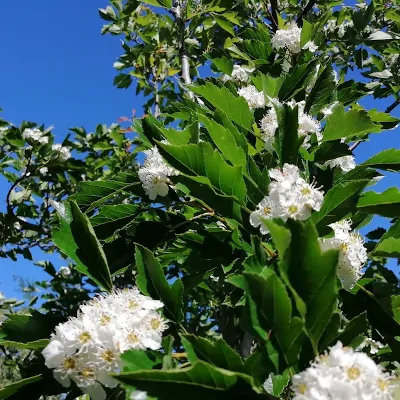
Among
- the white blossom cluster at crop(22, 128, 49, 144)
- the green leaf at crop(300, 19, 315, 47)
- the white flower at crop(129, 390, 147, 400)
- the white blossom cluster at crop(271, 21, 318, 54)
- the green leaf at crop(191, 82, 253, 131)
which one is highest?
the white blossom cluster at crop(22, 128, 49, 144)

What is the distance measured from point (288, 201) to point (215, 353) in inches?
→ 16.3

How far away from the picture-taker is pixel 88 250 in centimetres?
97

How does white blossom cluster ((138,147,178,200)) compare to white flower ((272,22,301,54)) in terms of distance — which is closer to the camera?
white blossom cluster ((138,147,178,200))

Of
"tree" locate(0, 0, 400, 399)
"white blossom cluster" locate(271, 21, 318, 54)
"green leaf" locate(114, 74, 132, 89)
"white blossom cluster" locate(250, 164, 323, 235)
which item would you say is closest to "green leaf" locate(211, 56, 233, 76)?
"tree" locate(0, 0, 400, 399)

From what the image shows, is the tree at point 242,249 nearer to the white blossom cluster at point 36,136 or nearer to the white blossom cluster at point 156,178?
the white blossom cluster at point 156,178

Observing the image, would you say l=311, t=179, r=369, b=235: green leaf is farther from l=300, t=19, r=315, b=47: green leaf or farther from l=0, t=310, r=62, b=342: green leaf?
l=300, t=19, r=315, b=47: green leaf

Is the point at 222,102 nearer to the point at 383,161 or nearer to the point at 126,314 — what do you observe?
the point at 383,161

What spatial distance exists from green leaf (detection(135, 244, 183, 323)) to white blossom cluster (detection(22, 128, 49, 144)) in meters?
3.24

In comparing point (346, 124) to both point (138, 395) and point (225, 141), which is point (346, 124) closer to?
point (225, 141)

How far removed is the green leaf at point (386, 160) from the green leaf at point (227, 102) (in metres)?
Answer: 0.34

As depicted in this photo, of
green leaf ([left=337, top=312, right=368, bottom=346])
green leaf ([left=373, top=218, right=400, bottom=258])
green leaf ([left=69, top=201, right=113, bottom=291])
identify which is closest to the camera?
green leaf ([left=337, top=312, right=368, bottom=346])

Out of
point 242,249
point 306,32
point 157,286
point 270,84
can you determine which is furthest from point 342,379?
point 306,32

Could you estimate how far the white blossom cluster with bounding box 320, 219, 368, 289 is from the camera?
1075mm

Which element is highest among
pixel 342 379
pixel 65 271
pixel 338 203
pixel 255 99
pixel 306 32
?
pixel 65 271
